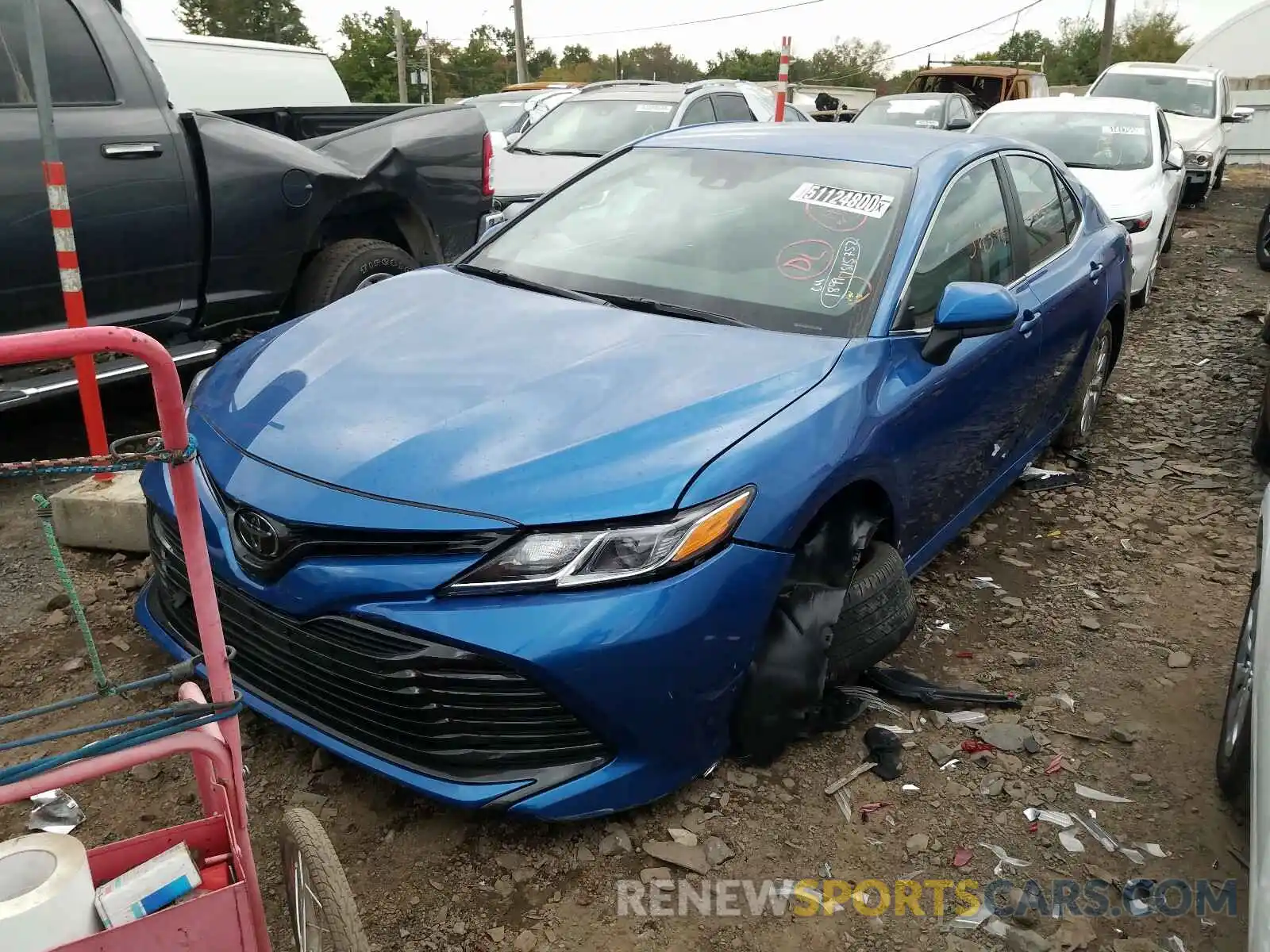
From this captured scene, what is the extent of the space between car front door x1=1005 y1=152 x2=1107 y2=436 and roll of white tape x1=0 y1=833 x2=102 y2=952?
11.1ft

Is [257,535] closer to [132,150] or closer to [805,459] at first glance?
[805,459]

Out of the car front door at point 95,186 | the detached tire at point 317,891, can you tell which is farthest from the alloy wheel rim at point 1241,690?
the car front door at point 95,186

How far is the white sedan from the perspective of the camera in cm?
737

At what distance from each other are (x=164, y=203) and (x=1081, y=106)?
7.94 m

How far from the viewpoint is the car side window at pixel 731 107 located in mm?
9992

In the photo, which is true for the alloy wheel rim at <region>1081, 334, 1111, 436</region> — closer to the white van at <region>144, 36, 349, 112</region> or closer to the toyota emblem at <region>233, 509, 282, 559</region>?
the toyota emblem at <region>233, 509, 282, 559</region>

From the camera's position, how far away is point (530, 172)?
8.74 meters

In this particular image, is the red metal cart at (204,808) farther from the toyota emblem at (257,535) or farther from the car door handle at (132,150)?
the car door handle at (132,150)

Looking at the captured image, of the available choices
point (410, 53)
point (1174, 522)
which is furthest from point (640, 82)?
point (410, 53)

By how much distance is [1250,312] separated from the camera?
818 centimetres

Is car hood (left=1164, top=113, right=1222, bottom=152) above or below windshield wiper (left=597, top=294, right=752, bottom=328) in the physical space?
above

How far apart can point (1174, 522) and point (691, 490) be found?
3.21m

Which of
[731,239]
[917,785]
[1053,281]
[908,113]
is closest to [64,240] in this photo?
[731,239]

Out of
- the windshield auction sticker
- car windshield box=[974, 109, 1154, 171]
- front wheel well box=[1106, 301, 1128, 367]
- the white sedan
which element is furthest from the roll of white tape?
car windshield box=[974, 109, 1154, 171]
